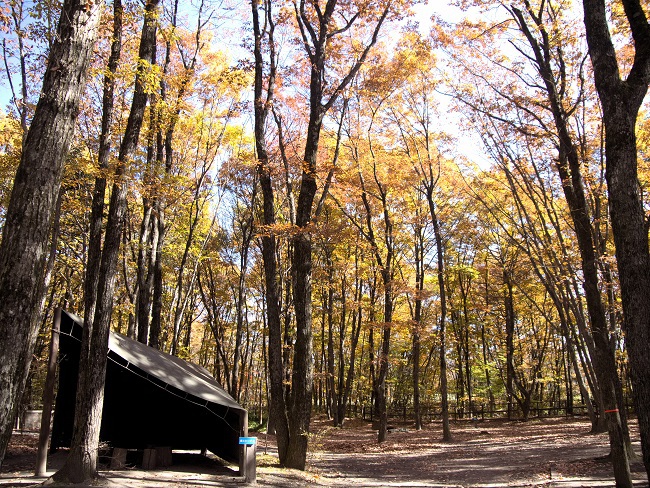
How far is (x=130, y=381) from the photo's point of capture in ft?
28.0

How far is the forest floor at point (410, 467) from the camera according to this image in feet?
23.5

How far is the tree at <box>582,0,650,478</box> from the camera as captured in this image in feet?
13.7

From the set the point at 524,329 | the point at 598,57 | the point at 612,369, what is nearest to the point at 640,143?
the point at 612,369

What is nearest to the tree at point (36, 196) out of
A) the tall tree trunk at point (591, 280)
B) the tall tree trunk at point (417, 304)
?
the tall tree trunk at point (591, 280)

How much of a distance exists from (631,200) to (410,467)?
8325 mm

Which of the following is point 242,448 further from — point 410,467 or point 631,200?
point 631,200

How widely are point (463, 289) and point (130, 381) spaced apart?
20.8 m

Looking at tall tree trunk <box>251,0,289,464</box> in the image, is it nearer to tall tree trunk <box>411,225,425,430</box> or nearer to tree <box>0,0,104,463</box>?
tree <box>0,0,104,463</box>

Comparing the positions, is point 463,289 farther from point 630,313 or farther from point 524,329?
point 630,313

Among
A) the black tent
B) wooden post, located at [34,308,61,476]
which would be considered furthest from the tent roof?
wooden post, located at [34,308,61,476]

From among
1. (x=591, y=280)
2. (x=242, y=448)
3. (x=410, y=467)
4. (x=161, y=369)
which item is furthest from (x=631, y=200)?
(x=410, y=467)

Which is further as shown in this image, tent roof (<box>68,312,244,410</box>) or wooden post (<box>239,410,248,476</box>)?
tent roof (<box>68,312,244,410</box>)

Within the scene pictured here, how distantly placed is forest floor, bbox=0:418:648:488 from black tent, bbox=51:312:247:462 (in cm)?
44

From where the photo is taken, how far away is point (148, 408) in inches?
343
